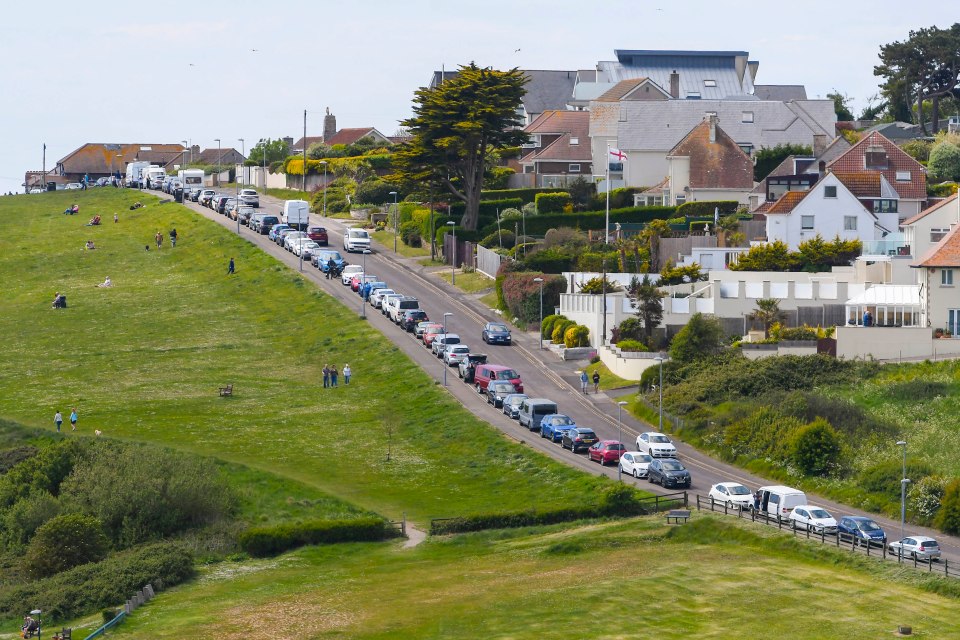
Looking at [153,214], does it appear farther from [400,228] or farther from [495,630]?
[495,630]

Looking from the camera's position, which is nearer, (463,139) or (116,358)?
(116,358)

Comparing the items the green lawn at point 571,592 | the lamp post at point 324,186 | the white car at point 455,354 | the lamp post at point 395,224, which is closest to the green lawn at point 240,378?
the white car at point 455,354

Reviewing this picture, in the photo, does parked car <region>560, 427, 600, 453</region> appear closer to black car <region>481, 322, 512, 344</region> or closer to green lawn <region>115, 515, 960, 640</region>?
green lawn <region>115, 515, 960, 640</region>

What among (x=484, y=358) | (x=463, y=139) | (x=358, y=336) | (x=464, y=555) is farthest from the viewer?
(x=463, y=139)

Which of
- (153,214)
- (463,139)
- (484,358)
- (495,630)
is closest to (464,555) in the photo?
(495,630)

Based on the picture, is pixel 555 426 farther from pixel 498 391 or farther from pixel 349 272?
pixel 349 272

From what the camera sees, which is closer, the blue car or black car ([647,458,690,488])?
black car ([647,458,690,488])

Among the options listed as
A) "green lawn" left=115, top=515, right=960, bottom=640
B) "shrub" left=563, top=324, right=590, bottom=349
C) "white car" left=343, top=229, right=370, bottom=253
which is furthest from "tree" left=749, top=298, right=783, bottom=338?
"white car" left=343, top=229, right=370, bottom=253
